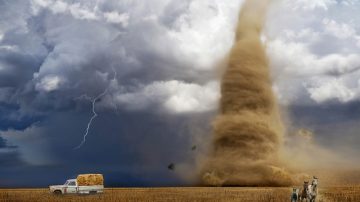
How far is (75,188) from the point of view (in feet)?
178

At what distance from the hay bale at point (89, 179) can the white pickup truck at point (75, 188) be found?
4.4 inches

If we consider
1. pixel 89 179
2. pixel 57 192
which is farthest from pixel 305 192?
pixel 57 192

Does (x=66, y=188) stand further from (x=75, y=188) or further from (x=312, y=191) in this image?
(x=312, y=191)

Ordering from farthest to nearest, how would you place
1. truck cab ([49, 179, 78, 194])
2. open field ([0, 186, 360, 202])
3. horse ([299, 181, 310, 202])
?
1. truck cab ([49, 179, 78, 194])
2. open field ([0, 186, 360, 202])
3. horse ([299, 181, 310, 202])

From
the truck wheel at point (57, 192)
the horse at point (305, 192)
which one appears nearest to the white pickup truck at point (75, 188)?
the truck wheel at point (57, 192)

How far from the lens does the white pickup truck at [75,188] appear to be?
53.6 m

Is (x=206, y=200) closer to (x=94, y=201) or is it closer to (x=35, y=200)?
(x=94, y=201)

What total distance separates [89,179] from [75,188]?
69.7 inches

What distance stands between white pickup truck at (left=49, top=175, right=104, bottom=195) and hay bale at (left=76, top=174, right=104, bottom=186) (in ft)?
0.37

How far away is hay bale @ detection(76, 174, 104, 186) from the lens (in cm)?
5491

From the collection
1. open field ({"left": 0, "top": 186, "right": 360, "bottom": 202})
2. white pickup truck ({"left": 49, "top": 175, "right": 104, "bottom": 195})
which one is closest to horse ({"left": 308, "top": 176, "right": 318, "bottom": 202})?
open field ({"left": 0, "top": 186, "right": 360, "bottom": 202})

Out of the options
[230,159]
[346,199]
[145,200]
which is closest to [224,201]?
[145,200]

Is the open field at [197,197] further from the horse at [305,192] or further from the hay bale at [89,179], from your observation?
the horse at [305,192]

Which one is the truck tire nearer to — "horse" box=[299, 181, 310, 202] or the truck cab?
the truck cab
